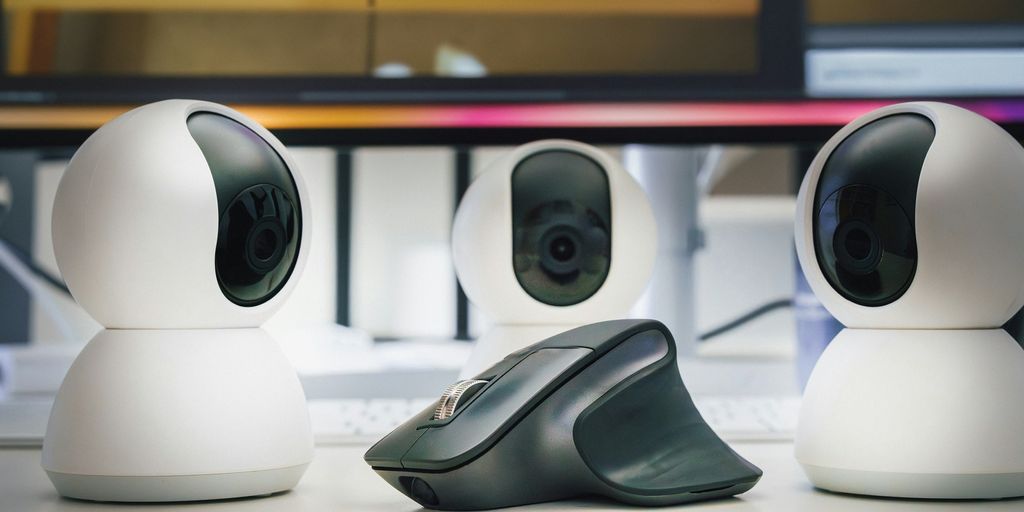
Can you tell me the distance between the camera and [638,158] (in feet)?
3.14

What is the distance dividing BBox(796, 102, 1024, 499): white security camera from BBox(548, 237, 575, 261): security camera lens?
20 centimetres

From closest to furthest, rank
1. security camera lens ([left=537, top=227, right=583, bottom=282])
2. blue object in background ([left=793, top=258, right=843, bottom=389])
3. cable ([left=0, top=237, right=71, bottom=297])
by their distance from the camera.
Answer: security camera lens ([left=537, top=227, right=583, bottom=282]), blue object in background ([left=793, top=258, right=843, bottom=389]), cable ([left=0, top=237, right=71, bottom=297])

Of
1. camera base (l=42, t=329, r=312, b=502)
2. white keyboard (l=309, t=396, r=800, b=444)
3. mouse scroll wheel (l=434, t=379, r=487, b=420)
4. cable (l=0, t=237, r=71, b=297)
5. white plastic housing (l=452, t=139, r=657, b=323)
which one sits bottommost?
white keyboard (l=309, t=396, r=800, b=444)

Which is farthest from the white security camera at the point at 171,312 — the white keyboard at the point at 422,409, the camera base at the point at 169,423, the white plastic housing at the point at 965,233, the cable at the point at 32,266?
the cable at the point at 32,266

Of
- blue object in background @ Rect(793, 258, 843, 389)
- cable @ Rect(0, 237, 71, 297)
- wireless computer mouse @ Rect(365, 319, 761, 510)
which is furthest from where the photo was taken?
cable @ Rect(0, 237, 71, 297)

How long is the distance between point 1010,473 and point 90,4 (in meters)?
0.89

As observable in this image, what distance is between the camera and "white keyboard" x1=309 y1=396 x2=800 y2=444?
0.63 metres

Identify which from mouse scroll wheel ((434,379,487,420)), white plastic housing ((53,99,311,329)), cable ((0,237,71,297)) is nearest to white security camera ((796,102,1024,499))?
mouse scroll wheel ((434,379,487,420))

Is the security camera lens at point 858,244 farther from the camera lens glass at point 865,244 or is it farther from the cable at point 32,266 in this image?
the cable at point 32,266

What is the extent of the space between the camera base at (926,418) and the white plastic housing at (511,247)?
199 millimetres

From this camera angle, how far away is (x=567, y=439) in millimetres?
400

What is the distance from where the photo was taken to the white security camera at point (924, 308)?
1.38 feet

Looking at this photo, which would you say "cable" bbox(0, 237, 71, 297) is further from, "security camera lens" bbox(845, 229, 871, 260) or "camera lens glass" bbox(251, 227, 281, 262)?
"security camera lens" bbox(845, 229, 871, 260)

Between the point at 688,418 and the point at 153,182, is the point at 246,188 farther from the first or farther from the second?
the point at 688,418
